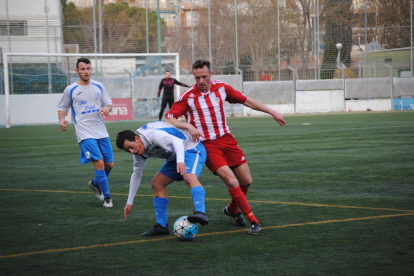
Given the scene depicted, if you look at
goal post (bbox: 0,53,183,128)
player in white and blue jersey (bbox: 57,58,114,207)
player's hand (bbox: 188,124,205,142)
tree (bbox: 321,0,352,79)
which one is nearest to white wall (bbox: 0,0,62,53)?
goal post (bbox: 0,53,183,128)

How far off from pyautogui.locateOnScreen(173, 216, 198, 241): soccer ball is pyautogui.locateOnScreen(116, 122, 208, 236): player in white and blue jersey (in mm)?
119

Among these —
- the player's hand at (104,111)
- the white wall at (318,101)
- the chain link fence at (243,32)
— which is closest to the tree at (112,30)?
the chain link fence at (243,32)

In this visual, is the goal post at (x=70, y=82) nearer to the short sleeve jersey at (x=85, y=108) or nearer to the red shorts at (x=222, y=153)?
the short sleeve jersey at (x=85, y=108)

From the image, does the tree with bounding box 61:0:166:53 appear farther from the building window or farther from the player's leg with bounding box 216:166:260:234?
the player's leg with bounding box 216:166:260:234

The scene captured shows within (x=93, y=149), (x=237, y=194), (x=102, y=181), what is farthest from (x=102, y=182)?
(x=237, y=194)

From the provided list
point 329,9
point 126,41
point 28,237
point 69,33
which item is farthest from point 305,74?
point 28,237

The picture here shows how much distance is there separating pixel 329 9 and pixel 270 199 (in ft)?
113

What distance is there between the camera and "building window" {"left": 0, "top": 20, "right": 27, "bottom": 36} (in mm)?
34312

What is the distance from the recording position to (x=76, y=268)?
453 cm

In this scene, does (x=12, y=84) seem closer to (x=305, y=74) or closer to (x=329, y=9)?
(x=305, y=74)

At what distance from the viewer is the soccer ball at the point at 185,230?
17.4 feet

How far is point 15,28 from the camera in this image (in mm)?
34406

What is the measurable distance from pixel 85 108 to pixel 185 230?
3.50m

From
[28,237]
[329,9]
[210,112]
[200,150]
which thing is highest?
[329,9]
